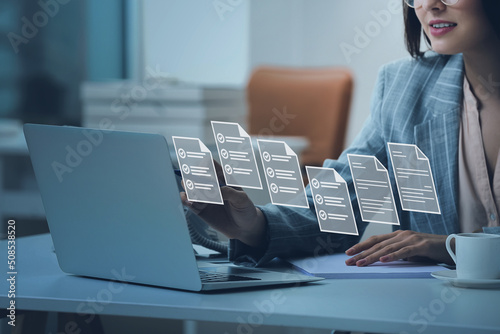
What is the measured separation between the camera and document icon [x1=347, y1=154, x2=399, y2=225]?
4.49 feet

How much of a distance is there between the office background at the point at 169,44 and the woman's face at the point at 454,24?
212 centimetres

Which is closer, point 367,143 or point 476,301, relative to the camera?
point 476,301

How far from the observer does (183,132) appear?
9.00ft

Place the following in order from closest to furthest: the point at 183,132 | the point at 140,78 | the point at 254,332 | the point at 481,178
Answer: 1. the point at 481,178
2. the point at 254,332
3. the point at 183,132
4. the point at 140,78

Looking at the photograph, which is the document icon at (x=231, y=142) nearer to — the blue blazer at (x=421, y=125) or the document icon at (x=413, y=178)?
the blue blazer at (x=421, y=125)

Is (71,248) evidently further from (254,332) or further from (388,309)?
(254,332)

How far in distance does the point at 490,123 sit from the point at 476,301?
2.07ft

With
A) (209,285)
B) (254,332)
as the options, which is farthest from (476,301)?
(254,332)

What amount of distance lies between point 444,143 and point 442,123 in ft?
0.13

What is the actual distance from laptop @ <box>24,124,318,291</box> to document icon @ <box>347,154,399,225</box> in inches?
15.1

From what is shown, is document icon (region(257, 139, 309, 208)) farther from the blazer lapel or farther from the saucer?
the saucer

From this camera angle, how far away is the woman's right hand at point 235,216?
1058 millimetres

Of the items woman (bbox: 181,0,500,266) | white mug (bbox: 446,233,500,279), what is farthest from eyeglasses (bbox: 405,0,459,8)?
white mug (bbox: 446,233,500,279)

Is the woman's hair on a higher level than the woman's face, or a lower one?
lower
